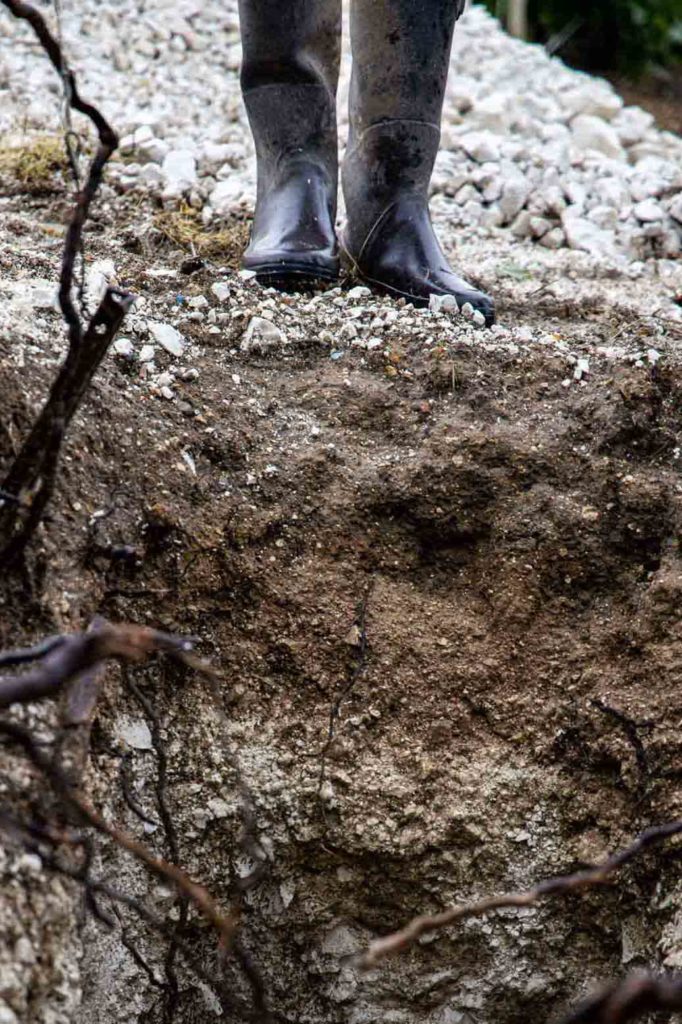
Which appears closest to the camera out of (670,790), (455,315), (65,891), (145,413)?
Answer: (65,891)

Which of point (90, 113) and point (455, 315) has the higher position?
point (455, 315)

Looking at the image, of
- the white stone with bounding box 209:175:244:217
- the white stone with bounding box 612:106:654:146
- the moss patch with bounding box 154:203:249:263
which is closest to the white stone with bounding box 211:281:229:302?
the moss patch with bounding box 154:203:249:263

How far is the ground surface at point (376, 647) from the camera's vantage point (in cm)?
168

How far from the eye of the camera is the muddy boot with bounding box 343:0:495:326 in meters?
2.21

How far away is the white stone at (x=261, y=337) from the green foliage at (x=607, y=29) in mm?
4970

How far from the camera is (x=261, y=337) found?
2.10 meters

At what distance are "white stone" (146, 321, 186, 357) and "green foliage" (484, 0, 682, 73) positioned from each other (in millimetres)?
5114

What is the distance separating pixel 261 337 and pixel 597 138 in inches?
93.5

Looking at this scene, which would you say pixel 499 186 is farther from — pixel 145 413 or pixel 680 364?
pixel 145 413

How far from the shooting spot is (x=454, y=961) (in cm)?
181

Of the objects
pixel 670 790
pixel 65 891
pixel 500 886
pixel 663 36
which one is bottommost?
pixel 65 891

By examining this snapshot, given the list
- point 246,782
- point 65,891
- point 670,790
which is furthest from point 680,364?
point 65,891

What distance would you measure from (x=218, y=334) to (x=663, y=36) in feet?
18.0

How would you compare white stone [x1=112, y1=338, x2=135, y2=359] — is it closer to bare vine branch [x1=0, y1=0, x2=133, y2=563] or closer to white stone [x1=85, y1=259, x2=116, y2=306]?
white stone [x1=85, y1=259, x2=116, y2=306]
